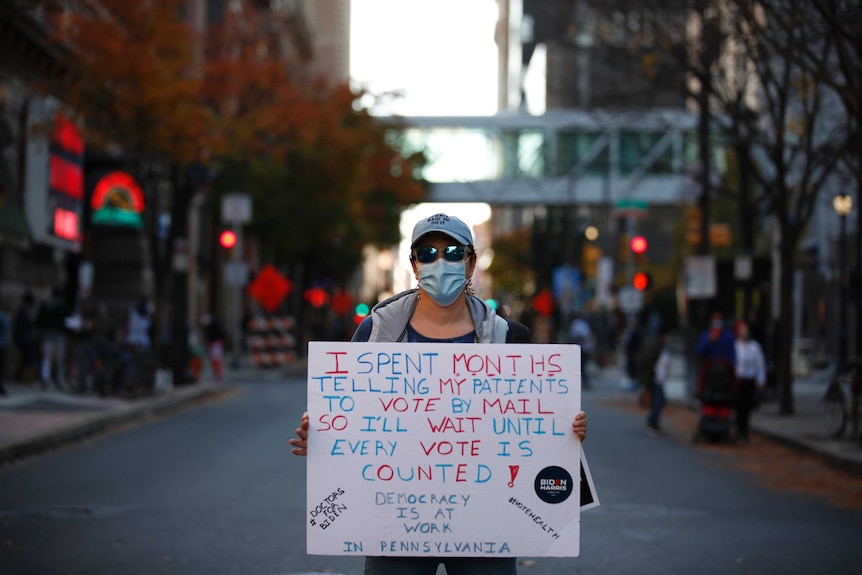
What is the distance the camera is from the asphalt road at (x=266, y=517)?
9.05 metres

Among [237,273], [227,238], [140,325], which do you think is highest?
[227,238]

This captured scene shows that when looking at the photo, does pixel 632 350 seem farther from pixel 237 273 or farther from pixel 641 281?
pixel 237 273

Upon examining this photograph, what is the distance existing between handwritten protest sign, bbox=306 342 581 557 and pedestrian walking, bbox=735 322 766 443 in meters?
14.9

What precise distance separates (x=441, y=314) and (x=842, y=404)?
43.8 feet

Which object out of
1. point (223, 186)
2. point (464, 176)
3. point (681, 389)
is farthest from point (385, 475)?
point (464, 176)

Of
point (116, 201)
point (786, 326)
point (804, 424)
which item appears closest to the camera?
point (804, 424)

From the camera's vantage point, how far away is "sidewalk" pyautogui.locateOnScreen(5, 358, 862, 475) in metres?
16.3

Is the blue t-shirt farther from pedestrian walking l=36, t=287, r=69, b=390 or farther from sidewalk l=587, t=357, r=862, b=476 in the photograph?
pedestrian walking l=36, t=287, r=69, b=390

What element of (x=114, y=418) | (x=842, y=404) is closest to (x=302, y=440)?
(x=842, y=404)

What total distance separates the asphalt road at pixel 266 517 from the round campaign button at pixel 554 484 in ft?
11.8

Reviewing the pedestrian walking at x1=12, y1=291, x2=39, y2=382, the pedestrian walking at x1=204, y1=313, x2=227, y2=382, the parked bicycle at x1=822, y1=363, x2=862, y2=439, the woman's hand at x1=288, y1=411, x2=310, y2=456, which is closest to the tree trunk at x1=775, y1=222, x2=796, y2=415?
the parked bicycle at x1=822, y1=363, x2=862, y2=439

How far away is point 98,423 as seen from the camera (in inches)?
773

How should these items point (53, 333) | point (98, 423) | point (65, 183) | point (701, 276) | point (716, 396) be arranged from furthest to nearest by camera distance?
point (65, 183) < point (53, 333) < point (701, 276) < point (98, 423) < point (716, 396)

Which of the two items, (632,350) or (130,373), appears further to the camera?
(632,350)
